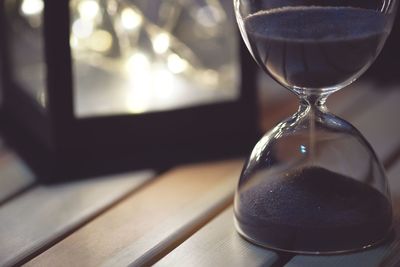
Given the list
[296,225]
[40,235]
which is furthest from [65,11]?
[296,225]

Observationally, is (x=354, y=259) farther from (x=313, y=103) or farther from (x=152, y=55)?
(x=152, y=55)

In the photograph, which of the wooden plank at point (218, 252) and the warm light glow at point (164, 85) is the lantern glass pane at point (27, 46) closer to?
the warm light glow at point (164, 85)

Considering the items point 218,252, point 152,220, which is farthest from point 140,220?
point 218,252

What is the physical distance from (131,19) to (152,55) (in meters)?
0.05

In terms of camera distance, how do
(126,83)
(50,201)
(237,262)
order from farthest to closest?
(126,83) < (50,201) < (237,262)

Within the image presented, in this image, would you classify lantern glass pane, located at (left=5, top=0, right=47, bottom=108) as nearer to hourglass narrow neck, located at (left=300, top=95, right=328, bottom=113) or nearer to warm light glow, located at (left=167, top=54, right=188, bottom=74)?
warm light glow, located at (left=167, top=54, right=188, bottom=74)

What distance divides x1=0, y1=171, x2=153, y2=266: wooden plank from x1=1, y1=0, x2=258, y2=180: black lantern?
4 centimetres

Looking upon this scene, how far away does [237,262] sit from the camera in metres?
0.78

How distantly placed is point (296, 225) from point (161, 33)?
386 mm

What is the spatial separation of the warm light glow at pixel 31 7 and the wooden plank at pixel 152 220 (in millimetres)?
239

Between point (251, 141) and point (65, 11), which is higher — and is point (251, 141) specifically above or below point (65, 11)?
below

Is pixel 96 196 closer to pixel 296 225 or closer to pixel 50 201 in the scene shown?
pixel 50 201

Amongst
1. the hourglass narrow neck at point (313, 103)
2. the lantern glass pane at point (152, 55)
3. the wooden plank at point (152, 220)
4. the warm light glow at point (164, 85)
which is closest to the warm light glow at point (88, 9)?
the lantern glass pane at point (152, 55)

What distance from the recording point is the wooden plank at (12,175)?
96 centimetres
